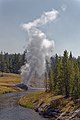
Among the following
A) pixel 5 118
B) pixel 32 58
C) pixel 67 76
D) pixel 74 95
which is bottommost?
pixel 5 118

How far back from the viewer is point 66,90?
85750 millimetres

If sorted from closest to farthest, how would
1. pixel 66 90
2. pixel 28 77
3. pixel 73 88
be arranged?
pixel 73 88 → pixel 66 90 → pixel 28 77

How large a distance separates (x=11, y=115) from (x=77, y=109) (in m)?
19.1

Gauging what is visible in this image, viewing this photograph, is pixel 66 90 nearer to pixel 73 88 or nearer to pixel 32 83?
pixel 73 88

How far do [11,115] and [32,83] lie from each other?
4915 inches

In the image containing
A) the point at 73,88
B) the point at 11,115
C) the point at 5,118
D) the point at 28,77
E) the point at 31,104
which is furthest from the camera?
the point at 28,77

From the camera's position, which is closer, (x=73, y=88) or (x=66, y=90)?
(x=73, y=88)

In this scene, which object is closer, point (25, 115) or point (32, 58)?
point (25, 115)

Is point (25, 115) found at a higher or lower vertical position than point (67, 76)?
lower

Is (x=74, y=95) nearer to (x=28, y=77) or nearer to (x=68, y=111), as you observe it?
(x=68, y=111)

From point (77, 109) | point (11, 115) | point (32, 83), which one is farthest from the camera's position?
point (32, 83)

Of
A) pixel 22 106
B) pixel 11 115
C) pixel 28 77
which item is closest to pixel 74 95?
pixel 11 115

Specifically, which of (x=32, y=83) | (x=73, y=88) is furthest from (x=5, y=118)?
(x=32, y=83)

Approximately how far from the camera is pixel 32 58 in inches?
7195
